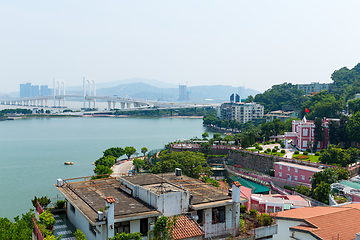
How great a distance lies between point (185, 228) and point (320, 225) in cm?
191

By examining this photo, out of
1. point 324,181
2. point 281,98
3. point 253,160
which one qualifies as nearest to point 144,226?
Result: point 324,181

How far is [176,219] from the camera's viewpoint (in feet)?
12.4

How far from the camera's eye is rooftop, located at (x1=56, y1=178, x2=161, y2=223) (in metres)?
3.78

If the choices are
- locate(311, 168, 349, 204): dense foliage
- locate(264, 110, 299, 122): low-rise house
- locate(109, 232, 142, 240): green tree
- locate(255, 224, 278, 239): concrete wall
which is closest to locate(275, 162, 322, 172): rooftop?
locate(311, 168, 349, 204): dense foliage

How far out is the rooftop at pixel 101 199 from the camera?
3.78 meters

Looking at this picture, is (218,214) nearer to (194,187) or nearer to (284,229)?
(194,187)

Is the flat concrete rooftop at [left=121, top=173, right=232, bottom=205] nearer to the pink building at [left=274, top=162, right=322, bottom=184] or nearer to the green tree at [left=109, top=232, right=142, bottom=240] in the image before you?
the green tree at [left=109, top=232, right=142, bottom=240]

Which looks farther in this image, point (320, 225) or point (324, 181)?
point (324, 181)

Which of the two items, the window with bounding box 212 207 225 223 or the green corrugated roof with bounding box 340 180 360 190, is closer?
the window with bounding box 212 207 225 223

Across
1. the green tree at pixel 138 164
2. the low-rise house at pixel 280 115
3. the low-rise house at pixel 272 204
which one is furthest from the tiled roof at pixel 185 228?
the low-rise house at pixel 280 115

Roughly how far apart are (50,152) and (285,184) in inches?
536

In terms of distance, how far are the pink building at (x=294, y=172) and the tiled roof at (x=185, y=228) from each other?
8.52 m

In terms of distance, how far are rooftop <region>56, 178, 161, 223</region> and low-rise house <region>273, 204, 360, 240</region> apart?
77.3 inches

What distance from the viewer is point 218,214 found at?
4.23m
